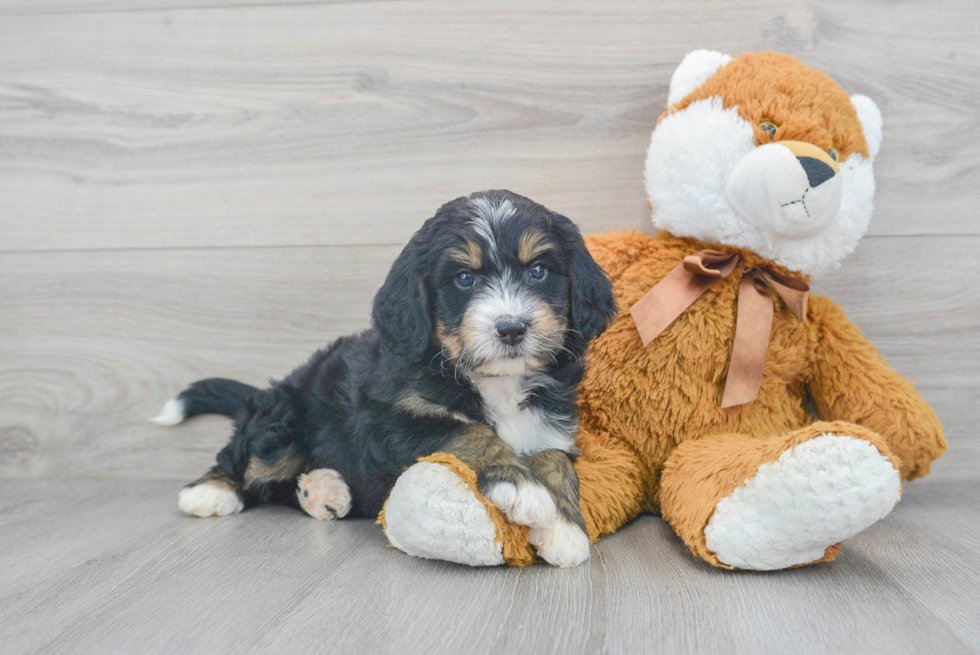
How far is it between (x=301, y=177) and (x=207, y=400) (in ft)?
2.67

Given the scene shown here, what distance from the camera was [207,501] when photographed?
2.17 metres

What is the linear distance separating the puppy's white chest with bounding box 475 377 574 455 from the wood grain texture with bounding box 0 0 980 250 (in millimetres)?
875

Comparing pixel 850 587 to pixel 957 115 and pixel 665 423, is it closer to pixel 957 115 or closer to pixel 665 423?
pixel 665 423

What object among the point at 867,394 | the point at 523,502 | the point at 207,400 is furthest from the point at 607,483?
the point at 207,400

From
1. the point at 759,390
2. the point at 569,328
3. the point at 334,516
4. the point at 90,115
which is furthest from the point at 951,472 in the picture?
the point at 90,115

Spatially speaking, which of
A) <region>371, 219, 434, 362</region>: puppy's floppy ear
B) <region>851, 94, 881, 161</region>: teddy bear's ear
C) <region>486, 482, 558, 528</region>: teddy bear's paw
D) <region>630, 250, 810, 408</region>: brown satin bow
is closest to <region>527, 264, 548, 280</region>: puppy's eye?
<region>371, 219, 434, 362</region>: puppy's floppy ear

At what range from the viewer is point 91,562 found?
1.81 m

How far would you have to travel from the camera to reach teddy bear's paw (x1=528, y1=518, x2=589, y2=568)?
161 cm

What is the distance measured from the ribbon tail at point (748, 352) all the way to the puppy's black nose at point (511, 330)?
653mm

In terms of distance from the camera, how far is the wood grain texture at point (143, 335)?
2.57 m

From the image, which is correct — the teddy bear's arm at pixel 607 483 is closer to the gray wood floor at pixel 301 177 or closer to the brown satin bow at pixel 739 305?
the gray wood floor at pixel 301 177

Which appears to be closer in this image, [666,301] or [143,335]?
[666,301]

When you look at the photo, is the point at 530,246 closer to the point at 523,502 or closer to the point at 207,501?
the point at 523,502

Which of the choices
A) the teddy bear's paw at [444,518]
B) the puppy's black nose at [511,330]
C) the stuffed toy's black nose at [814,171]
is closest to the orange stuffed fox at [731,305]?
the stuffed toy's black nose at [814,171]
